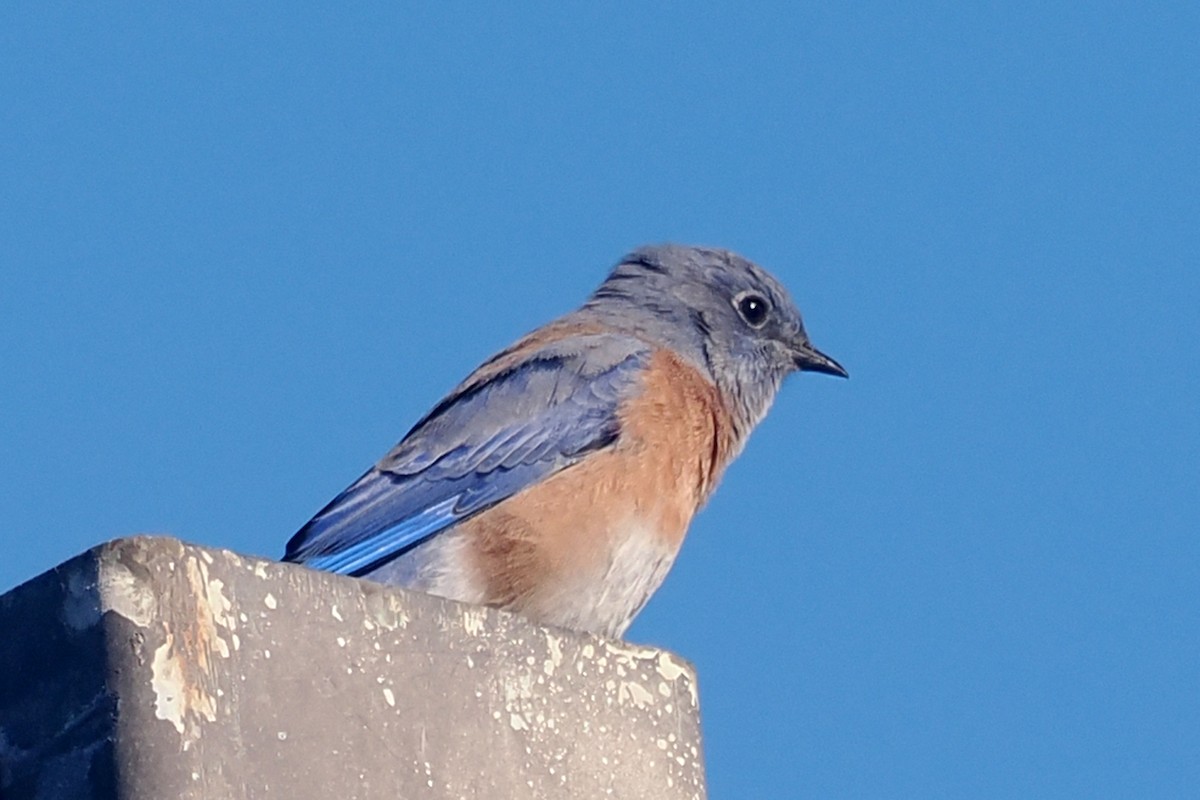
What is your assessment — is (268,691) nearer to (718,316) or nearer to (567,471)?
(567,471)

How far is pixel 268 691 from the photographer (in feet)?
10.6

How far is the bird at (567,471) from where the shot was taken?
6355mm

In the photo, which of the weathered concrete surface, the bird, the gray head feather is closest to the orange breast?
the bird

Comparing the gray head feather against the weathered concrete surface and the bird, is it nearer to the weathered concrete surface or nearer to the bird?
the bird

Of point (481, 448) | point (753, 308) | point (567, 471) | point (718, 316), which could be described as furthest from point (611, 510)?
point (753, 308)

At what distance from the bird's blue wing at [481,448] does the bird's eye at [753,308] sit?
0.90 metres

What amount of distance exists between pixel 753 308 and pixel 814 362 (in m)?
0.40

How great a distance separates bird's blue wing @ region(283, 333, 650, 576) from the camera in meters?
6.66

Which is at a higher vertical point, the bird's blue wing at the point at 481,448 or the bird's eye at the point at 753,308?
the bird's eye at the point at 753,308

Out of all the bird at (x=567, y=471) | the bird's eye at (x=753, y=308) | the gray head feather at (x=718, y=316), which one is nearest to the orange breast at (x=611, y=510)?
the bird at (x=567, y=471)

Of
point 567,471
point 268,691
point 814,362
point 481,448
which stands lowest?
point 268,691

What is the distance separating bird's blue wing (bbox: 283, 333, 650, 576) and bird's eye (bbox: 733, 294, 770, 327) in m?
0.90

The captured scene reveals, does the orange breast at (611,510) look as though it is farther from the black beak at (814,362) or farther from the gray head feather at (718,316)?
the black beak at (814,362)

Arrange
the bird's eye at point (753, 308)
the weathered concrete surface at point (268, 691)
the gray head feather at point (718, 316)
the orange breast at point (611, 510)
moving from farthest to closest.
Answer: the bird's eye at point (753, 308), the gray head feather at point (718, 316), the orange breast at point (611, 510), the weathered concrete surface at point (268, 691)
